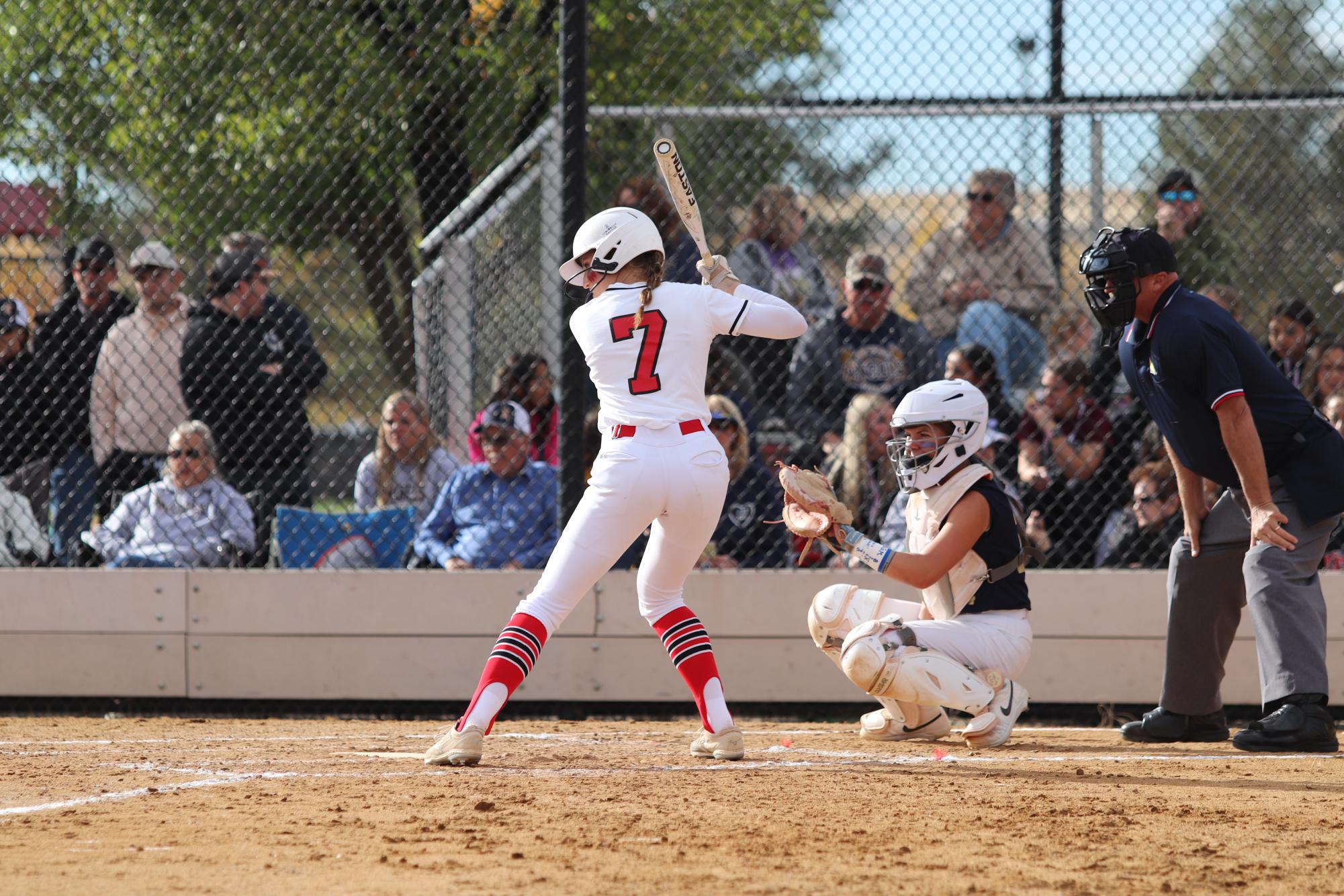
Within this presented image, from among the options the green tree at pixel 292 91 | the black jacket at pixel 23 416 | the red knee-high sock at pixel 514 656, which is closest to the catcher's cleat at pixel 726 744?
the red knee-high sock at pixel 514 656

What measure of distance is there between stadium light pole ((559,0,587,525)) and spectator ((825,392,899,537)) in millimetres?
1201

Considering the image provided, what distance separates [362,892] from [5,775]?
2.17 m

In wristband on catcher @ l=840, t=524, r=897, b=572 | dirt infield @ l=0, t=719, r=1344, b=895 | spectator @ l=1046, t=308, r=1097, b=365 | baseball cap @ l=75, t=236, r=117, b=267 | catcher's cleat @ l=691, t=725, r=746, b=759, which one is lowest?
dirt infield @ l=0, t=719, r=1344, b=895

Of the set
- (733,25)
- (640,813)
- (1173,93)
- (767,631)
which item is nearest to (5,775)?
(640,813)

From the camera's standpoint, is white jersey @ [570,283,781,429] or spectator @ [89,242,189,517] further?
spectator @ [89,242,189,517]

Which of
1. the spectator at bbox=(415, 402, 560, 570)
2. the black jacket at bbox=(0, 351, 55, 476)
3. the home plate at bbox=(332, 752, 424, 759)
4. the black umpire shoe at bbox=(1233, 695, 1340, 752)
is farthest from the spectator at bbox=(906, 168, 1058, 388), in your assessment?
the black jacket at bbox=(0, 351, 55, 476)

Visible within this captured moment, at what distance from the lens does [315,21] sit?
7.46 metres

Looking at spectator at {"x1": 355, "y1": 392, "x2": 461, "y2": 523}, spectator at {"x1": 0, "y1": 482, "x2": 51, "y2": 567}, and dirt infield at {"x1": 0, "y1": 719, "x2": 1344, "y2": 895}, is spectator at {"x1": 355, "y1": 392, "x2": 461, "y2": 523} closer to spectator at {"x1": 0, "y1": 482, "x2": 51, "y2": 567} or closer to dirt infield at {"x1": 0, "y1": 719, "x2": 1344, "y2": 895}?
spectator at {"x1": 0, "y1": 482, "x2": 51, "y2": 567}

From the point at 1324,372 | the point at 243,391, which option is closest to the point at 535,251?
the point at 243,391

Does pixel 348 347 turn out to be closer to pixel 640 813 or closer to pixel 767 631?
pixel 767 631

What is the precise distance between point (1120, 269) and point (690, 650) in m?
1.99

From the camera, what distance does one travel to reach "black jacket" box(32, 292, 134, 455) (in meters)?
7.23

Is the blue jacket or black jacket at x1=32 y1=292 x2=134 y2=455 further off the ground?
black jacket at x1=32 y1=292 x2=134 y2=455

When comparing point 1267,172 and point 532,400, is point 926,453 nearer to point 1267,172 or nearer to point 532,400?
point 532,400
